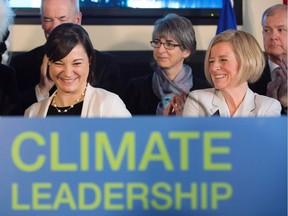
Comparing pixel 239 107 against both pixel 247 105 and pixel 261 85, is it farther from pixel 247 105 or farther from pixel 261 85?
pixel 261 85

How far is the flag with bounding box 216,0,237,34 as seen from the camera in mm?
3852

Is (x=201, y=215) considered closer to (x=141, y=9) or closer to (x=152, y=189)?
(x=152, y=189)

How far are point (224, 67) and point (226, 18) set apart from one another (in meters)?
1.39

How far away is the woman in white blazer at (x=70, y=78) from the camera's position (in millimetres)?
2377

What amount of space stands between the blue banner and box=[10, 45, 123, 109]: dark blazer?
1408 millimetres

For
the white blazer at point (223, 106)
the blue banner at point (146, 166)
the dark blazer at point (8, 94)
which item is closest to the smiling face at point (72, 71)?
the dark blazer at point (8, 94)

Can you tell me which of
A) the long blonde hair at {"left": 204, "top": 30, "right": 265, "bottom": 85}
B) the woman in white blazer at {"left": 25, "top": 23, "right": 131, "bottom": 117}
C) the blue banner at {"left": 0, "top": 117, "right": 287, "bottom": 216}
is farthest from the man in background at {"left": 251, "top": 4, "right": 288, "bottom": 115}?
the blue banner at {"left": 0, "top": 117, "right": 287, "bottom": 216}

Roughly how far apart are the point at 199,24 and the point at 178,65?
4.04 ft

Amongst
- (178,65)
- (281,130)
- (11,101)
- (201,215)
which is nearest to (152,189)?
(201,215)

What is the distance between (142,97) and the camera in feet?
9.73

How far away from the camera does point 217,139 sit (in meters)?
1.41

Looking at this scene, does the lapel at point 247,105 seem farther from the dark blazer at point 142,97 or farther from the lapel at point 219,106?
the dark blazer at point 142,97

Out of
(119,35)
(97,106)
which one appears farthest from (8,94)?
(119,35)

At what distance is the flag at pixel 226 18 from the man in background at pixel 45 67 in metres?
1.05
